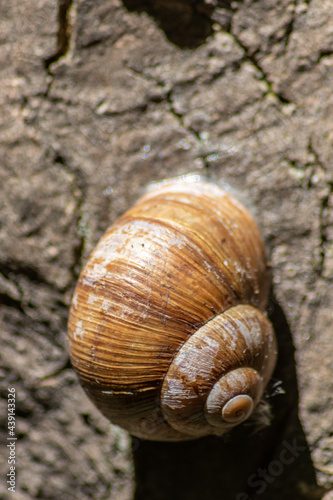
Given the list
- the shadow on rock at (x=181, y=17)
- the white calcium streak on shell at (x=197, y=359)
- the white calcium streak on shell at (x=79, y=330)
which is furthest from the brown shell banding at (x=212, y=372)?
the shadow on rock at (x=181, y=17)

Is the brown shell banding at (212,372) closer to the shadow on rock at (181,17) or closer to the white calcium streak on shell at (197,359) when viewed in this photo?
the white calcium streak on shell at (197,359)

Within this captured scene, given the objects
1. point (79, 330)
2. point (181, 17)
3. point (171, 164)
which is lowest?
point (79, 330)

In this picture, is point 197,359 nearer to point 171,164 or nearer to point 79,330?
point 79,330

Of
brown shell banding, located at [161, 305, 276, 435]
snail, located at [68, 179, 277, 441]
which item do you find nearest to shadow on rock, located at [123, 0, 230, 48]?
snail, located at [68, 179, 277, 441]

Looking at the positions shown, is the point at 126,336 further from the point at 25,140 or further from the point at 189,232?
the point at 25,140

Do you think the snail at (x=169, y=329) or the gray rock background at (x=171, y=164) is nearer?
Answer: the snail at (x=169, y=329)

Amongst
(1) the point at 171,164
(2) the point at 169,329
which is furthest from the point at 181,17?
(2) the point at 169,329

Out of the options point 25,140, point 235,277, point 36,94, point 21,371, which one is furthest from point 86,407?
point 36,94
